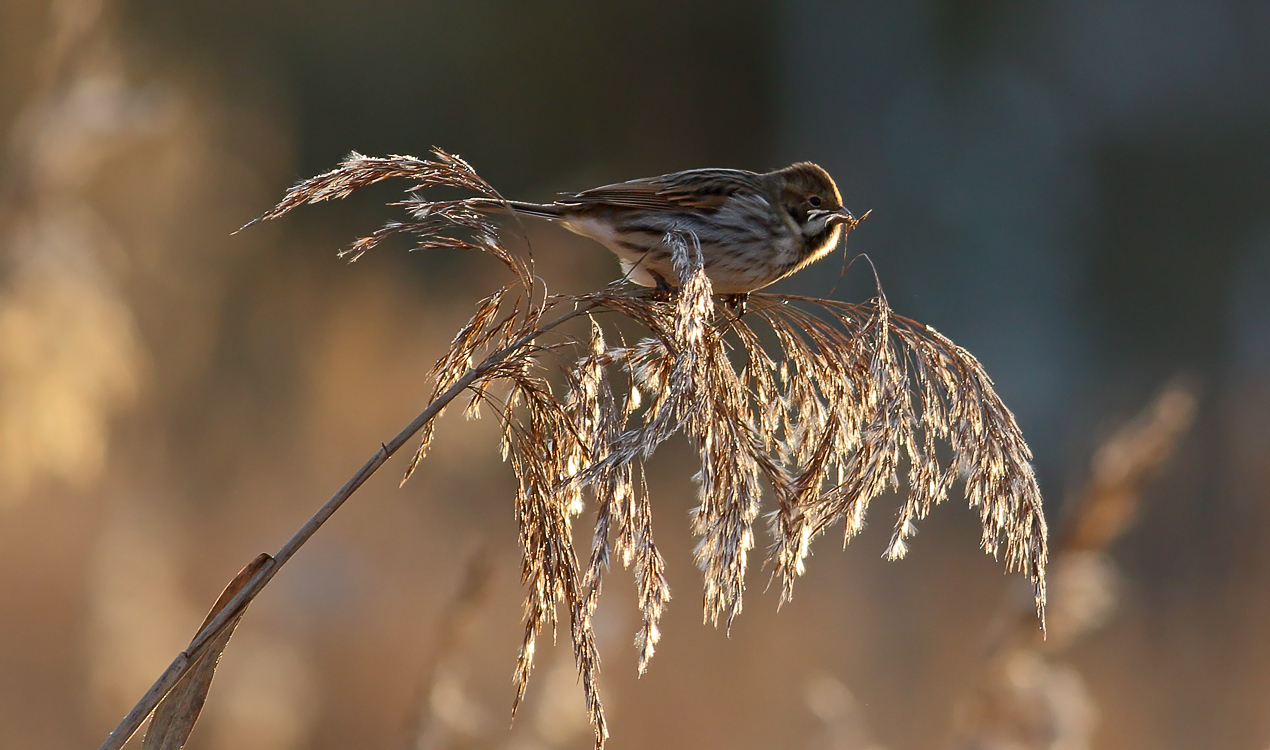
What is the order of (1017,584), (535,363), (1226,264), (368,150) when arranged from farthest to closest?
(368,150)
(1226,264)
(1017,584)
(535,363)

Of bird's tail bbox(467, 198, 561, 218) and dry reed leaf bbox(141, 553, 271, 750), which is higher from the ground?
bird's tail bbox(467, 198, 561, 218)

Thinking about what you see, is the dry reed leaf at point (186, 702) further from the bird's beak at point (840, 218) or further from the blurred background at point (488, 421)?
the bird's beak at point (840, 218)

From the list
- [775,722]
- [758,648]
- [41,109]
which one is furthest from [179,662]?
[758,648]

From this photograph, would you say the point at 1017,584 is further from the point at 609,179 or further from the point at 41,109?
the point at 609,179

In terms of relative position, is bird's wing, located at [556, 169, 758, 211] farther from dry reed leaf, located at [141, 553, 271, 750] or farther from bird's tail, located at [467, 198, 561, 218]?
dry reed leaf, located at [141, 553, 271, 750]

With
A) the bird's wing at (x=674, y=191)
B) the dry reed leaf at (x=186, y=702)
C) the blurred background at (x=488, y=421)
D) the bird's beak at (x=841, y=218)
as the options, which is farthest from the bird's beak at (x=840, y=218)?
the dry reed leaf at (x=186, y=702)

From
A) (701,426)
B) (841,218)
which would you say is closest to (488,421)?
(841,218)

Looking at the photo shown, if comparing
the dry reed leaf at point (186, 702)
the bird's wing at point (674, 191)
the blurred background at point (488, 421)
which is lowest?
the blurred background at point (488, 421)

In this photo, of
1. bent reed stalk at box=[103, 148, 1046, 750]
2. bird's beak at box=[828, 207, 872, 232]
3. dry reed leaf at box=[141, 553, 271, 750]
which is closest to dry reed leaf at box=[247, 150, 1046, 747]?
bent reed stalk at box=[103, 148, 1046, 750]

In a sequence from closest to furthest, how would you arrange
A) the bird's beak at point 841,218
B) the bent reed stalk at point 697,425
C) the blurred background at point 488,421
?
the bent reed stalk at point 697,425 < the bird's beak at point 841,218 < the blurred background at point 488,421
